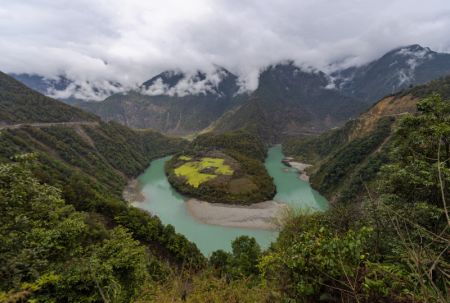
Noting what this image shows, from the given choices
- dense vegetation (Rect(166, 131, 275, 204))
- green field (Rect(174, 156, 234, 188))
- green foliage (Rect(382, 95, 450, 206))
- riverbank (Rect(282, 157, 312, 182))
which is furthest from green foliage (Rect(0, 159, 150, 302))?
riverbank (Rect(282, 157, 312, 182))

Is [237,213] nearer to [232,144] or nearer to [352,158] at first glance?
[352,158]

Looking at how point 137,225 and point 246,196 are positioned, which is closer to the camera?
point 137,225

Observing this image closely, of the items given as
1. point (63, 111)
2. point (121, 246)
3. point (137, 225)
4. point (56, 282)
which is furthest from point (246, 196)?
point (63, 111)

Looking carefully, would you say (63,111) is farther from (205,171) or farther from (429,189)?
(429,189)

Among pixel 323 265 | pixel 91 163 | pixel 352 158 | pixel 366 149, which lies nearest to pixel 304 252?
pixel 323 265

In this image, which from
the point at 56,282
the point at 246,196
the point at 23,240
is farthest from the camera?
the point at 246,196

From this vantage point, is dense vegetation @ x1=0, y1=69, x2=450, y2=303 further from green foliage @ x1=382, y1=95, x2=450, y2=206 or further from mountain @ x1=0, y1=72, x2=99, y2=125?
mountain @ x1=0, y1=72, x2=99, y2=125
